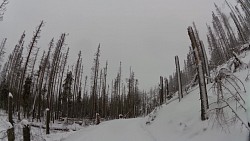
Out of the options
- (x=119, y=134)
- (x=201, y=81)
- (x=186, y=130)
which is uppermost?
(x=201, y=81)

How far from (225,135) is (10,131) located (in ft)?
23.2

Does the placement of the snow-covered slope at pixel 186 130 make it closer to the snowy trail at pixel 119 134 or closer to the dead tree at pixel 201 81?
the snowy trail at pixel 119 134

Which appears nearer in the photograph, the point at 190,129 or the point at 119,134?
the point at 190,129

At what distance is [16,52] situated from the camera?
40188 millimetres

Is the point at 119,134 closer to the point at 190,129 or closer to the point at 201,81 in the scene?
the point at 190,129

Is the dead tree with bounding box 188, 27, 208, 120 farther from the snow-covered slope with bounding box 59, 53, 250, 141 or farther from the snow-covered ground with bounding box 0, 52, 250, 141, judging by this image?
the snow-covered slope with bounding box 59, 53, 250, 141

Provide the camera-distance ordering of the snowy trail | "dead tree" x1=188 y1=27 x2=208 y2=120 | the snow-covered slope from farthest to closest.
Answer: the snowy trail → "dead tree" x1=188 y1=27 x2=208 y2=120 → the snow-covered slope

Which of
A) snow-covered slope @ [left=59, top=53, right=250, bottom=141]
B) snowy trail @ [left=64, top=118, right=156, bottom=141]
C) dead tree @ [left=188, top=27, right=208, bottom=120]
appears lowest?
snowy trail @ [left=64, top=118, right=156, bottom=141]

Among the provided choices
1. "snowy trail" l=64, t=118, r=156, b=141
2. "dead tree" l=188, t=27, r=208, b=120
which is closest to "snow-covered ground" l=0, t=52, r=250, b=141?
"snowy trail" l=64, t=118, r=156, b=141

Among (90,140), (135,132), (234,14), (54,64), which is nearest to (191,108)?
(135,132)

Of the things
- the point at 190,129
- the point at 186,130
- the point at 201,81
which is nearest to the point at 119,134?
the point at 186,130

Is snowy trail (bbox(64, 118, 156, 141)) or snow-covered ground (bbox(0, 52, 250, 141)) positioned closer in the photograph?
snow-covered ground (bbox(0, 52, 250, 141))

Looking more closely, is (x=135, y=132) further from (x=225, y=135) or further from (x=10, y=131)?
(x=225, y=135)

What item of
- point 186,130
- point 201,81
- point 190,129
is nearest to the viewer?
point 190,129
